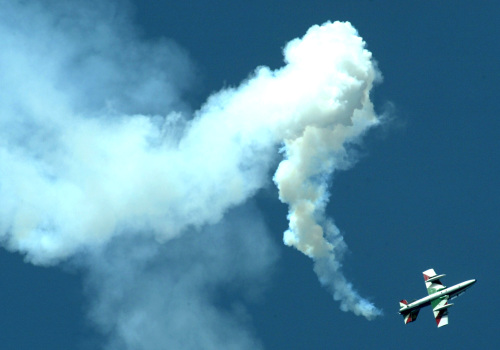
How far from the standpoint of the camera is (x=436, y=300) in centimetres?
9662

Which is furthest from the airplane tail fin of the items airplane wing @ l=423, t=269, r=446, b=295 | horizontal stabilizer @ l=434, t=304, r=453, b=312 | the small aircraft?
airplane wing @ l=423, t=269, r=446, b=295

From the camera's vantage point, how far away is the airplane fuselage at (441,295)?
95.3m

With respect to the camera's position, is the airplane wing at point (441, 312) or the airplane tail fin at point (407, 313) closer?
the airplane tail fin at point (407, 313)

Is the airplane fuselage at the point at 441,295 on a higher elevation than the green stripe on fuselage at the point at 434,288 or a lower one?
lower

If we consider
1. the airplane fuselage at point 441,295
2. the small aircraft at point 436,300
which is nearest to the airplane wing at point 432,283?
the small aircraft at point 436,300

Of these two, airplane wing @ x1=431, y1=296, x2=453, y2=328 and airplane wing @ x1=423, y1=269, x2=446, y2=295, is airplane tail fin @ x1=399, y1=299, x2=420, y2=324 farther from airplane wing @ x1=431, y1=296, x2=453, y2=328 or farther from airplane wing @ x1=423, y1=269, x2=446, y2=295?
airplane wing @ x1=423, y1=269, x2=446, y2=295

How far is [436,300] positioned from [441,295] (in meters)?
0.81

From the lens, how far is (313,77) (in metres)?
89.6

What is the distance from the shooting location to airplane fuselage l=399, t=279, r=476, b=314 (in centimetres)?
9531

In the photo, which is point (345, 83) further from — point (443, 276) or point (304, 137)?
point (443, 276)

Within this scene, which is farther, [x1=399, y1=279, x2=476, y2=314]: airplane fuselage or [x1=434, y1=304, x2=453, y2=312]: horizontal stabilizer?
[x1=434, y1=304, x2=453, y2=312]: horizontal stabilizer

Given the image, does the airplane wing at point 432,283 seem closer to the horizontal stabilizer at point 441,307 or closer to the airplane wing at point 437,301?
the airplane wing at point 437,301

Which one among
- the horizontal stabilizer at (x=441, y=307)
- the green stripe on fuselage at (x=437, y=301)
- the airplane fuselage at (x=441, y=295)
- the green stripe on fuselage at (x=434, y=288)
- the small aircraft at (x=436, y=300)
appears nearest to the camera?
the airplane fuselage at (x=441, y=295)

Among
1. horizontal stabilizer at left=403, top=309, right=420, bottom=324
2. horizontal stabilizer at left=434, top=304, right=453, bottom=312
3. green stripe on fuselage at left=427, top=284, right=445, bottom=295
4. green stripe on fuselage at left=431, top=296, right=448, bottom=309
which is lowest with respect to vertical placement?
horizontal stabilizer at left=403, top=309, right=420, bottom=324
